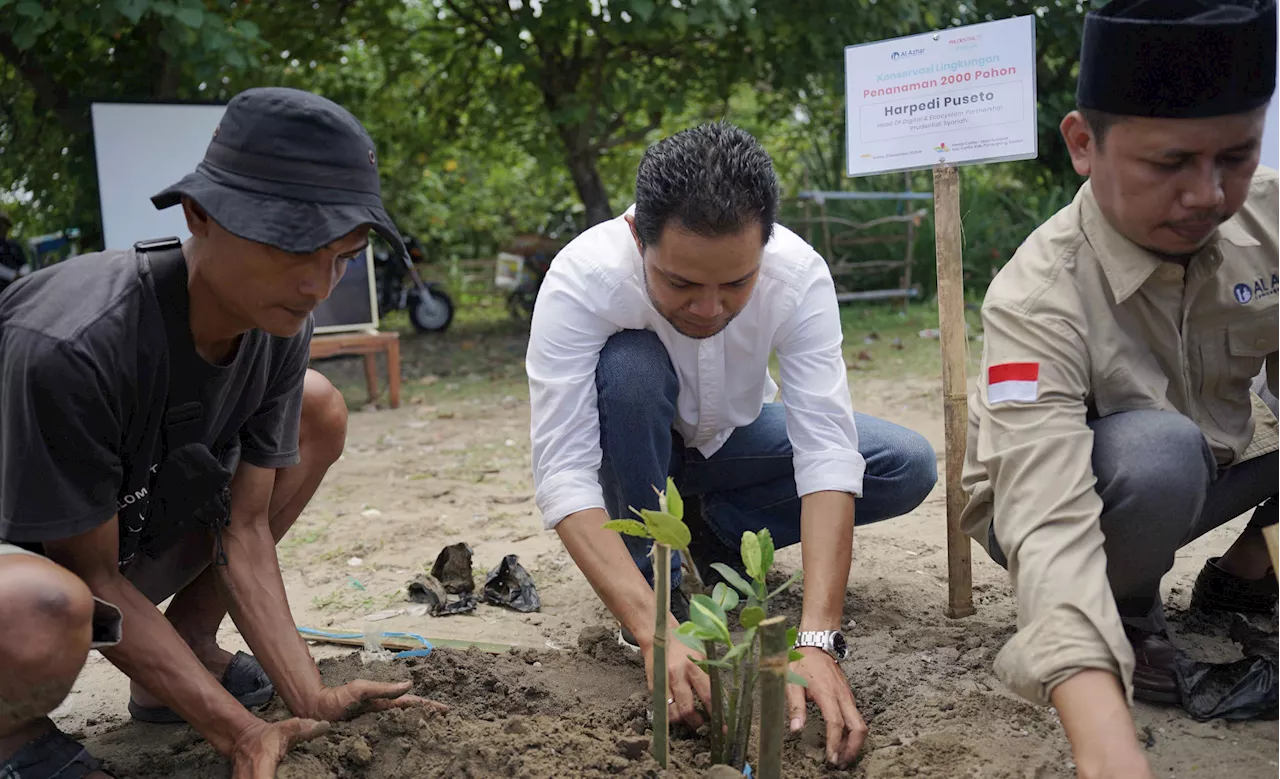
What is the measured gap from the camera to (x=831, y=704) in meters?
2.03

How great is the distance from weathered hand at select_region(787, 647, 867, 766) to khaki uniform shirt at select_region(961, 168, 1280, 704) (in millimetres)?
426

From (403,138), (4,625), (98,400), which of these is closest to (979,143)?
(98,400)

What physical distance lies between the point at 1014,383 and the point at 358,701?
4.52 feet

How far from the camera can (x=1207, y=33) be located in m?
1.72

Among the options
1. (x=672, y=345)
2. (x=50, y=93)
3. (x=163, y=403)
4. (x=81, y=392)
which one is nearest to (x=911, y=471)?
(x=672, y=345)

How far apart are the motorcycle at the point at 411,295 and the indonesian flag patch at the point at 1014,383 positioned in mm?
8198

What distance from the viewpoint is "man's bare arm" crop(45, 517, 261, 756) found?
6.10 ft

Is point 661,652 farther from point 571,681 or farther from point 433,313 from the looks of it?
point 433,313

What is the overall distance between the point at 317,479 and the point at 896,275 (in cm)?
843

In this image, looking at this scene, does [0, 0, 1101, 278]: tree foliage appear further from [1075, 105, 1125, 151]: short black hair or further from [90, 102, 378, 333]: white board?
[1075, 105, 1125, 151]: short black hair

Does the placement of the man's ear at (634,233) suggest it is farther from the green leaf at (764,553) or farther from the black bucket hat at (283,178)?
the green leaf at (764,553)

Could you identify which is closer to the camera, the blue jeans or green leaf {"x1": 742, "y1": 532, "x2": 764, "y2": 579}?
green leaf {"x1": 742, "y1": 532, "x2": 764, "y2": 579}

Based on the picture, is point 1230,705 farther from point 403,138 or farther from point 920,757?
point 403,138

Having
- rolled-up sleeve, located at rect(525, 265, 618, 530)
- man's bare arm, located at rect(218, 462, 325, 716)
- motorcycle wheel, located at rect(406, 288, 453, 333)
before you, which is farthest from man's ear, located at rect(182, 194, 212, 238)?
motorcycle wheel, located at rect(406, 288, 453, 333)
